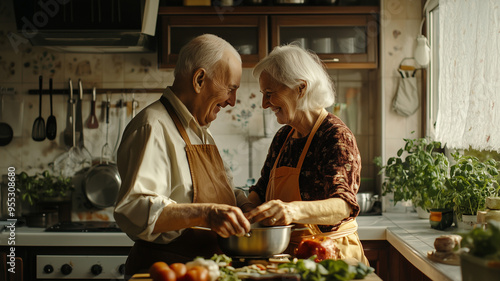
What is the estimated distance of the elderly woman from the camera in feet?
5.18

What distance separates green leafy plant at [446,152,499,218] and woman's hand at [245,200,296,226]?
1.07 m

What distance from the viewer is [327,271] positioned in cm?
118

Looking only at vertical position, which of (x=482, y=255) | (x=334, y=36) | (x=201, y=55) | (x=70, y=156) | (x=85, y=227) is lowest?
(x=85, y=227)

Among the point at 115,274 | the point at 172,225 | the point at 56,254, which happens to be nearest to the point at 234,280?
the point at 172,225

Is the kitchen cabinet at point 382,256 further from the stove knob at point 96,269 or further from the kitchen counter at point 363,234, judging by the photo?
the stove knob at point 96,269

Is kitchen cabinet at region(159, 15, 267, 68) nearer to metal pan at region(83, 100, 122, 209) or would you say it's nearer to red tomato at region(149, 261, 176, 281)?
metal pan at region(83, 100, 122, 209)

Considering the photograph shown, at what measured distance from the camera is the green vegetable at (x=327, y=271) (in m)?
1.15

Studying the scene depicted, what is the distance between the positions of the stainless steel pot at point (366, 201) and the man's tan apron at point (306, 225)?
3.51 ft

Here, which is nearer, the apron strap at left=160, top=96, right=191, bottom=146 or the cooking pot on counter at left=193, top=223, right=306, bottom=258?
the cooking pot on counter at left=193, top=223, right=306, bottom=258

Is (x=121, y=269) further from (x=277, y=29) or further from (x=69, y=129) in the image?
(x=277, y=29)

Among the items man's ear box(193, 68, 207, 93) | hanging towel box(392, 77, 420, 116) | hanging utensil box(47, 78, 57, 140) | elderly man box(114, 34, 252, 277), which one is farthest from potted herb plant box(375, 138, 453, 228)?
hanging utensil box(47, 78, 57, 140)

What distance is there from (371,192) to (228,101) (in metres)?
1.66

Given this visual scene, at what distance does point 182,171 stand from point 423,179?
1.36 meters

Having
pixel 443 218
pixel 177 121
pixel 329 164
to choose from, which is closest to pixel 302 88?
pixel 329 164
